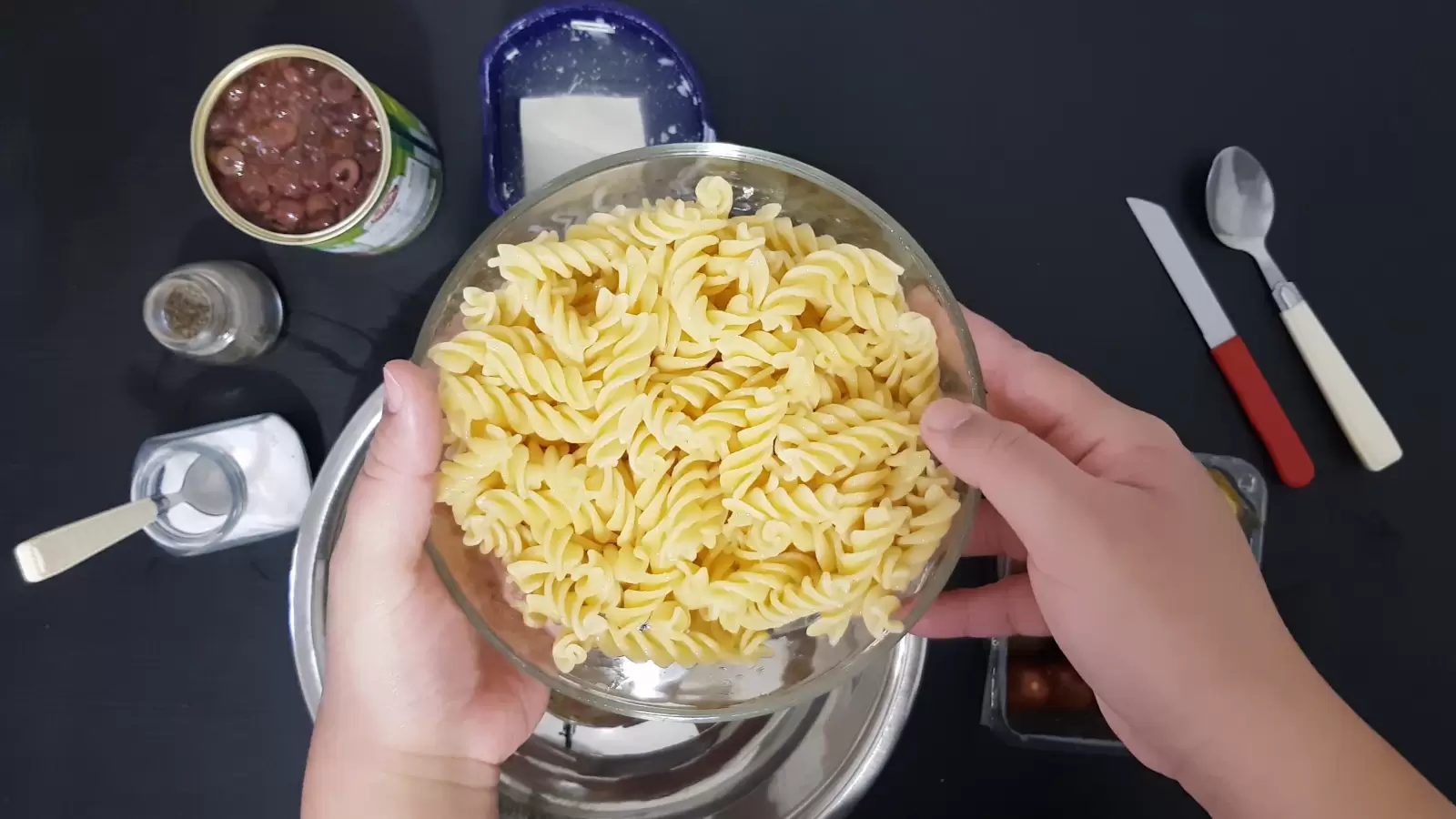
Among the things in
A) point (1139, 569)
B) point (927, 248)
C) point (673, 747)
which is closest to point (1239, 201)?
point (927, 248)

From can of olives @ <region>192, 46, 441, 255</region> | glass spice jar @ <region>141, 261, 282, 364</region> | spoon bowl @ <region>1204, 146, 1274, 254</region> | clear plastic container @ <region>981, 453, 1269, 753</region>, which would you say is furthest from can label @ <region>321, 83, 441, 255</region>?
spoon bowl @ <region>1204, 146, 1274, 254</region>

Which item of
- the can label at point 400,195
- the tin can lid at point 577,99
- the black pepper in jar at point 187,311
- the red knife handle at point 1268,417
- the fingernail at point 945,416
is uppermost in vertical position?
the tin can lid at point 577,99

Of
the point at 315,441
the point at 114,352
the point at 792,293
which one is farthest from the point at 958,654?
the point at 114,352

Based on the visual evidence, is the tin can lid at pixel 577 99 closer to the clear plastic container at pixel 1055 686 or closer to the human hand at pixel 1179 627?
the human hand at pixel 1179 627

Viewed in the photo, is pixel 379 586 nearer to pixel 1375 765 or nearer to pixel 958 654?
pixel 958 654

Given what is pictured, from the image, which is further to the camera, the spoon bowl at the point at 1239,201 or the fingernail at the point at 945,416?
the spoon bowl at the point at 1239,201

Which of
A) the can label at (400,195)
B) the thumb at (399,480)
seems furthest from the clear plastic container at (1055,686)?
the can label at (400,195)

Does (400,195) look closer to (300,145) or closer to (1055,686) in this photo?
(300,145)

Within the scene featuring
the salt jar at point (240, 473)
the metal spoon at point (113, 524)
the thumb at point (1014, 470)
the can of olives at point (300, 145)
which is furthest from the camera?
the salt jar at point (240, 473)
